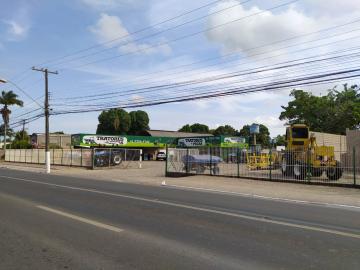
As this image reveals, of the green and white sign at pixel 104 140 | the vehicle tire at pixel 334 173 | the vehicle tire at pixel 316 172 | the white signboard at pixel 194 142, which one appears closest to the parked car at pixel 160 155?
the white signboard at pixel 194 142

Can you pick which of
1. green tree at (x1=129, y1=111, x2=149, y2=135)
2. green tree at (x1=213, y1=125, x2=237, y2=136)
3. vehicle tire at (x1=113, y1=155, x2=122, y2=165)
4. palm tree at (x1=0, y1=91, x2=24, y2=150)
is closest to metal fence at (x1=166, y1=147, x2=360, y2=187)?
vehicle tire at (x1=113, y1=155, x2=122, y2=165)

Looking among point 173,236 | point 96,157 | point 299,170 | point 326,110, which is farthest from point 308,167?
point 326,110

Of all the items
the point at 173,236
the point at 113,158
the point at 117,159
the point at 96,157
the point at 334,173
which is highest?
the point at 96,157

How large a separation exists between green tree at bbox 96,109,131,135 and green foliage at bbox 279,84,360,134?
126ft

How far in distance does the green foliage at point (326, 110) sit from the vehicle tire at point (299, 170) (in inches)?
1395

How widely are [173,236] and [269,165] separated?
1822 centimetres

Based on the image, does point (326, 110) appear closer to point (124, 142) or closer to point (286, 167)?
point (124, 142)

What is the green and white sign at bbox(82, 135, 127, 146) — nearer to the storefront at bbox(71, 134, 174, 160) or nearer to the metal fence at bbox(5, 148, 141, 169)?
the storefront at bbox(71, 134, 174, 160)

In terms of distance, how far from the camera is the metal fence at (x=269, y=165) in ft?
75.0

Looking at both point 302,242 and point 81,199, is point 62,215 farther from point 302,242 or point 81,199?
point 302,242

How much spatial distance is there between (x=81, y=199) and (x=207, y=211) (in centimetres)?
440

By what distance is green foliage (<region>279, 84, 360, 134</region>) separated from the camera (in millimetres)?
58344

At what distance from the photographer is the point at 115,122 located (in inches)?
3750

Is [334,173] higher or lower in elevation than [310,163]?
lower
